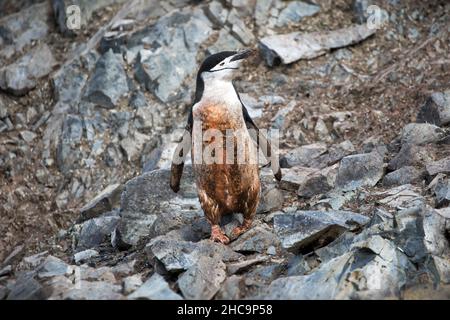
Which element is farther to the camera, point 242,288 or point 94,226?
point 94,226

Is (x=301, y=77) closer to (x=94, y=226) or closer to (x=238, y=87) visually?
(x=238, y=87)

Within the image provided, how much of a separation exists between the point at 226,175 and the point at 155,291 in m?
1.61

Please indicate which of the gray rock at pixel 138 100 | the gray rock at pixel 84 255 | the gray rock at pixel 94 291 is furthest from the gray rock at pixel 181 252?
the gray rock at pixel 138 100

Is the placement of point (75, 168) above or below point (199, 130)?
below

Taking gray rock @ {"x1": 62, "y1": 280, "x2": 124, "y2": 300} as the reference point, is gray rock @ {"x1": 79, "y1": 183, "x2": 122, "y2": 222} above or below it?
below

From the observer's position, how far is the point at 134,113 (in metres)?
10.4

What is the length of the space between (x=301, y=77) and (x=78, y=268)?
532 cm

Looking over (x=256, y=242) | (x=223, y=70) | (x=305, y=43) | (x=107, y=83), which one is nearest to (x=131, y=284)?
(x=256, y=242)

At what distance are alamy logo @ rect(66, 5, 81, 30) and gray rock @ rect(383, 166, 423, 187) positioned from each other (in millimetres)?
6399

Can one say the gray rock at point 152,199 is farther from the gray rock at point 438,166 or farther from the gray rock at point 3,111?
the gray rock at point 3,111

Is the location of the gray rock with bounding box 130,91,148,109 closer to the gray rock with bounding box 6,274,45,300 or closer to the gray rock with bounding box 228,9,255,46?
the gray rock with bounding box 228,9,255,46

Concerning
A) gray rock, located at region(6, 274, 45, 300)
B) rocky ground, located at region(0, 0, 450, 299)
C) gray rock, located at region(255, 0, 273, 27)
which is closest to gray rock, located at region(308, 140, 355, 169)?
rocky ground, located at region(0, 0, 450, 299)

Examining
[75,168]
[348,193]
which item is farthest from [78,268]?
[75,168]

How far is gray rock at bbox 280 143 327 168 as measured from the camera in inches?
337
